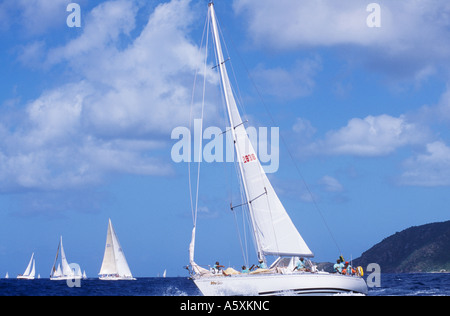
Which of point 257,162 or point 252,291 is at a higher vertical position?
point 257,162

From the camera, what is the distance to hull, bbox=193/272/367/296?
110 feet

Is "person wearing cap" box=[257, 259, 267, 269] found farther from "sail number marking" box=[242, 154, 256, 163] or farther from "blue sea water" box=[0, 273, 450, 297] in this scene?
"blue sea water" box=[0, 273, 450, 297]

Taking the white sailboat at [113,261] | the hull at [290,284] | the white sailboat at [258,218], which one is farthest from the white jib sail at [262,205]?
the white sailboat at [113,261]

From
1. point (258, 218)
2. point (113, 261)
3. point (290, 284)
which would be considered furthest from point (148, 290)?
point (290, 284)

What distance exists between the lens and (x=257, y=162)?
39156 mm

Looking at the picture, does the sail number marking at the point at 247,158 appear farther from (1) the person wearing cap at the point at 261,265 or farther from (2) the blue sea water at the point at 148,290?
(2) the blue sea water at the point at 148,290

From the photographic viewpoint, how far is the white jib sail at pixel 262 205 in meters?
38.2

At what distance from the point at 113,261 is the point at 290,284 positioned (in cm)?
7323

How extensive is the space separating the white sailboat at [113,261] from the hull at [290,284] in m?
67.3

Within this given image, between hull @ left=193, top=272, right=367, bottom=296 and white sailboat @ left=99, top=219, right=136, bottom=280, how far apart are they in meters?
67.3
